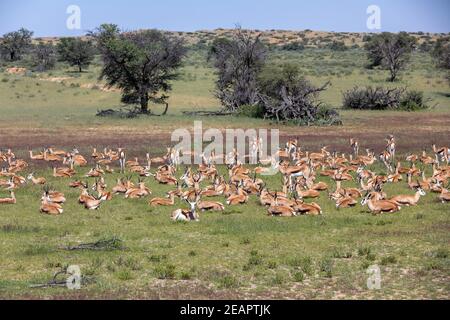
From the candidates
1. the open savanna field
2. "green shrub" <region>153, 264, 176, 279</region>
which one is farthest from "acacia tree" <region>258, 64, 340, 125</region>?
"green shrub" <region>153, 264, 176, 279</region>

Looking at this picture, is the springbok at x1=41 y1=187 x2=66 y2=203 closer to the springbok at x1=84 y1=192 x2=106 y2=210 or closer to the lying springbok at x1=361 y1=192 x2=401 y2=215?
the springbok at x1=84 y1=192 x2=106 y2=210

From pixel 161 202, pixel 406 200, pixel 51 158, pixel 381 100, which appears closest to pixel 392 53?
pixel 381 100

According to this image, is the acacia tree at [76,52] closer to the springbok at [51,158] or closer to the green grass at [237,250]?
the springbok at [51,158]

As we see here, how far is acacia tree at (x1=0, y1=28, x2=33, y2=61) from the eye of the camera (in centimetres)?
7612

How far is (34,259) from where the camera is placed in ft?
35.4

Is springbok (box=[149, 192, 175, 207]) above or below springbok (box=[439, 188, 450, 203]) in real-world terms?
below

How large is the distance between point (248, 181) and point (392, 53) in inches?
1655

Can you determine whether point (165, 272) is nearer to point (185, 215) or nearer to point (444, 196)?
point (185, 215)

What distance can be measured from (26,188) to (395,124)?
21.2 metres

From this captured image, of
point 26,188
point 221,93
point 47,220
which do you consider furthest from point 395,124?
point 47,220

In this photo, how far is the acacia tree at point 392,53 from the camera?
55.7 m

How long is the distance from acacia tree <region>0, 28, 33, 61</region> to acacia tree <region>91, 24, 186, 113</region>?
37816mm

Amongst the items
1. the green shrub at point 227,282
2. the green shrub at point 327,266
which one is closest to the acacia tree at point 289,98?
the green shrub at point 327,266

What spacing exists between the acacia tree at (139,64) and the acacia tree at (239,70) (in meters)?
2.93
